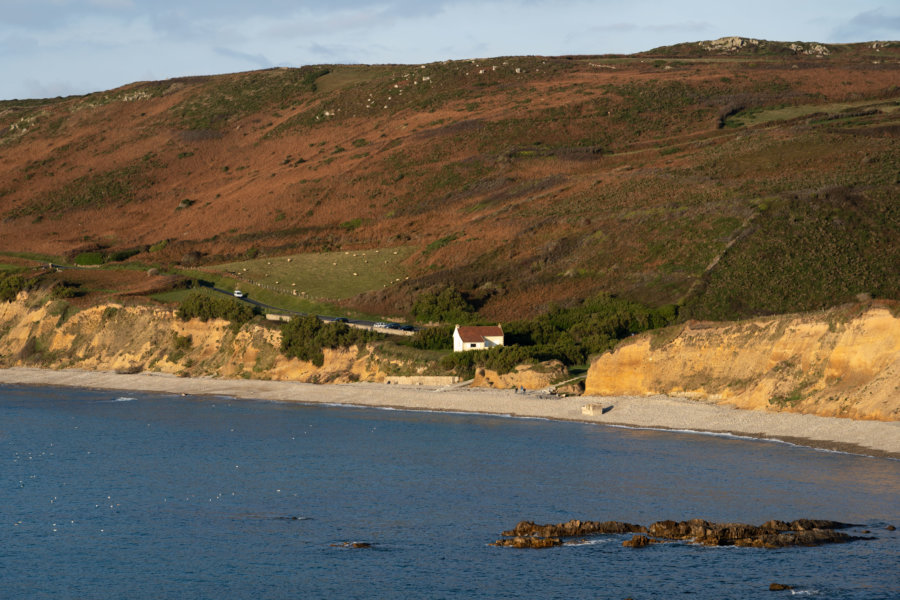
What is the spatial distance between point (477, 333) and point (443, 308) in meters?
13.2

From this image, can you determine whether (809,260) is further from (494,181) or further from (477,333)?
(494,181)

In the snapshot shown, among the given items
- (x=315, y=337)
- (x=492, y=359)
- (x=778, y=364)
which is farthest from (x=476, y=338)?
(x=778, y=364)

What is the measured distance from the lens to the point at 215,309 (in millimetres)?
85188

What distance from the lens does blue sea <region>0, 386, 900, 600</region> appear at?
28375mm

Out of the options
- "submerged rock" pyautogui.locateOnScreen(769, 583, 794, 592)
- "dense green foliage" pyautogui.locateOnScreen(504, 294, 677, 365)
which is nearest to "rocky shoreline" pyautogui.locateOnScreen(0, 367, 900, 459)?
"dense green foliage" pyautogui.locateOnScreen(504, 294, 677, 365)

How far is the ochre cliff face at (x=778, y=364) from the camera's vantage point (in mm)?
46531

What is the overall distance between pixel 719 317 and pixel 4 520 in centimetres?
4674

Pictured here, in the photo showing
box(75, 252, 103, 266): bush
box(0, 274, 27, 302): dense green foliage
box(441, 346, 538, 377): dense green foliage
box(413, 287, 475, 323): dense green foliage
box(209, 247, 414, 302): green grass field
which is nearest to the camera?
box(441, 346, 538, 377): dense green foliage

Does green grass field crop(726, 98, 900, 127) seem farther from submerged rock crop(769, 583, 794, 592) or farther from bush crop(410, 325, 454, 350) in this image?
submerged rock crop(769, 583, 794, 592)

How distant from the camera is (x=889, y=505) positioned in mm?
34156

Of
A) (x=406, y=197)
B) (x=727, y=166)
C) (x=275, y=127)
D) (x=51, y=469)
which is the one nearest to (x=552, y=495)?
(x=51, y=469)

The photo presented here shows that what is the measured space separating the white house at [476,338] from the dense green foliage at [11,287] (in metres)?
50.5

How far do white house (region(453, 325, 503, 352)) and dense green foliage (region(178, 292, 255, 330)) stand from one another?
21054 mm

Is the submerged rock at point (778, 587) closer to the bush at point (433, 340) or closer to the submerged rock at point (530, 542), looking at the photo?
the submerged rock at point (530, 542)
